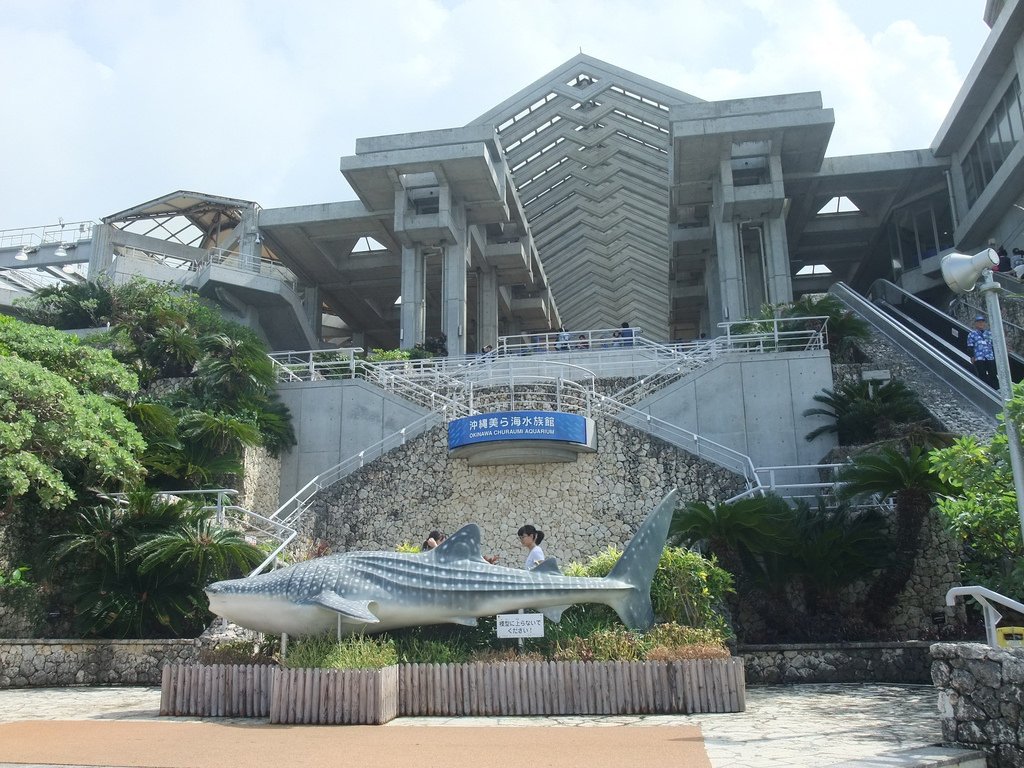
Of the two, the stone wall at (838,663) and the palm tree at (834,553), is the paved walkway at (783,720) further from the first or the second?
the palm tree at (834,553)

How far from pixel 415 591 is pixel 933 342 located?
20635mm

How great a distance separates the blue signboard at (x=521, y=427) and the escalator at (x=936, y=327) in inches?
406

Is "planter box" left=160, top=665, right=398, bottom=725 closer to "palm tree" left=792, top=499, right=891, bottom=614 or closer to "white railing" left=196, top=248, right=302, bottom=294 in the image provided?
"palm tree" left=792, top=499, right=891, bottom=614

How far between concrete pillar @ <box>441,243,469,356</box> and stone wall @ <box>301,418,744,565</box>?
13933 mm

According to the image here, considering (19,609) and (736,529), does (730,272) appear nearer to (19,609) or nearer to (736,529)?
(736,529)

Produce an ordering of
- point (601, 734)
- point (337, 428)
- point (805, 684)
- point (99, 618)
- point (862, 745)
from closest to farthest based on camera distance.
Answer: point (862, 745) → point (601, 734) → point (805, 684) → point (99, 618) → point (337, 428)

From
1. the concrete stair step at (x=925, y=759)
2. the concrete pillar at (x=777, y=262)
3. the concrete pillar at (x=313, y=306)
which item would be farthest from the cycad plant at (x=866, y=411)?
the concrete pillar at (x=313, y=306)

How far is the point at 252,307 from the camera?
38.9 m

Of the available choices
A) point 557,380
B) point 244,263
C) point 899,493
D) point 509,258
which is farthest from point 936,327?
point 244,263

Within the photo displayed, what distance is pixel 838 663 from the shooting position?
527 inches

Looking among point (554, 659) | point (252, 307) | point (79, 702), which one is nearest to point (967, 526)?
point (554, 659)

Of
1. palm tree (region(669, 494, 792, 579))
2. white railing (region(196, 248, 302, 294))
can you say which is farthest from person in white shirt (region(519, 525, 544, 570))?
white railing (region(196, 248, 302, 294))

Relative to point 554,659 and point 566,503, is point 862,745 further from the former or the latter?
point 566,503

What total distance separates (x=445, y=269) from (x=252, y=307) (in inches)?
385
